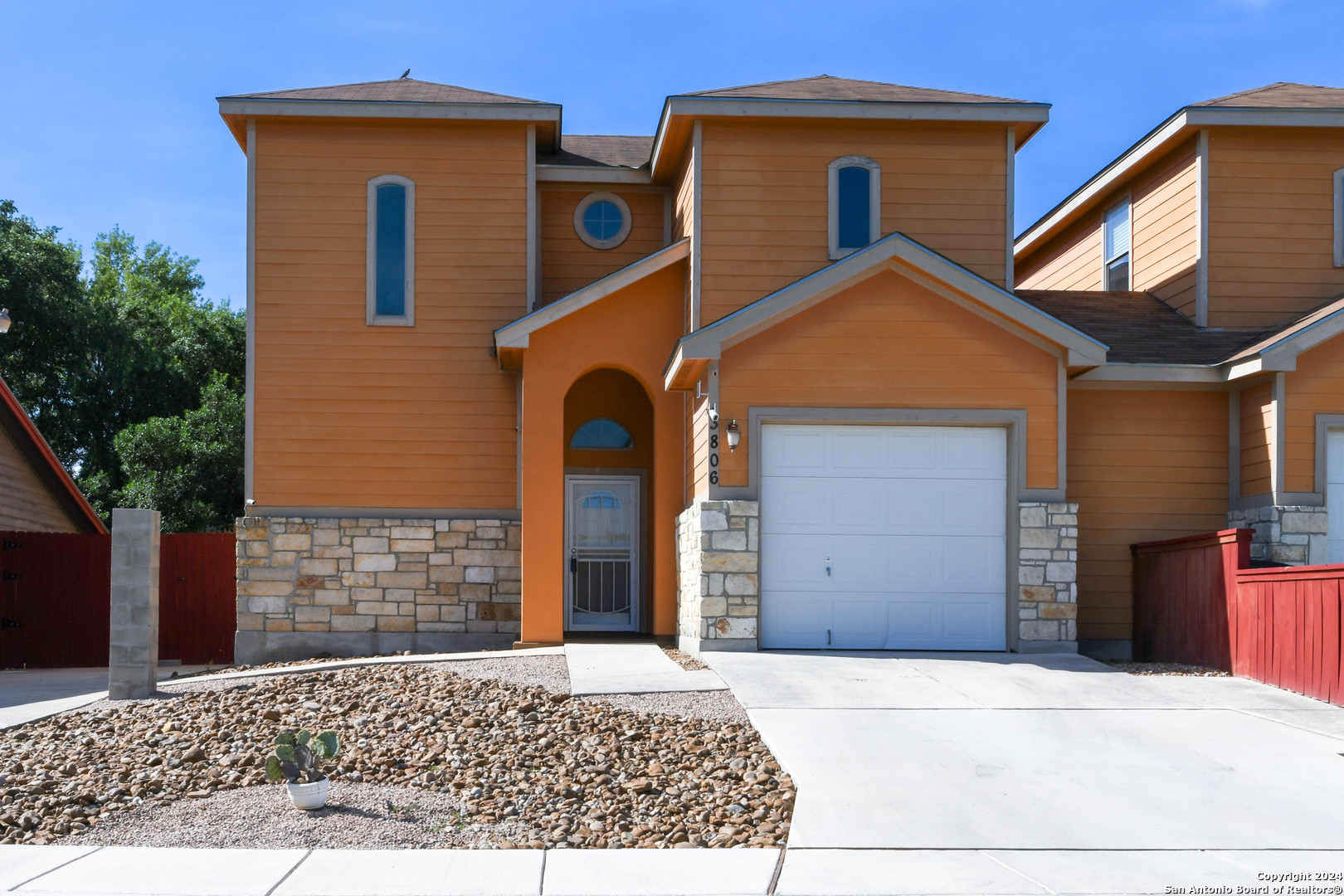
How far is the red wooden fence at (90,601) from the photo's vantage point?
16562mm

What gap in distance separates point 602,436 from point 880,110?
5.58m

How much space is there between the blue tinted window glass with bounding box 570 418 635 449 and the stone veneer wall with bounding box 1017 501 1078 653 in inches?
226

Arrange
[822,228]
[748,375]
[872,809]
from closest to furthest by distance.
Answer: [872,809]
[748,375]
[822,228]

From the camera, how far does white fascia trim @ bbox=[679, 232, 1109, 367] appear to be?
1241cm

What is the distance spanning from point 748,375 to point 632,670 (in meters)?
3.49

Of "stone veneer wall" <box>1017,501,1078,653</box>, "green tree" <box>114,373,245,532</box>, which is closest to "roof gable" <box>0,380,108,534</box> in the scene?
"green tree" <box>114,373,245,532</box>

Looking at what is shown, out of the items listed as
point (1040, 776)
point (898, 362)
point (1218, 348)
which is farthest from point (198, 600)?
point (1218, 348)

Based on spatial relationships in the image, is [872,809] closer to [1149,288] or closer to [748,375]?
[748,375]

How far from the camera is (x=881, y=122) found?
14773 millimetres

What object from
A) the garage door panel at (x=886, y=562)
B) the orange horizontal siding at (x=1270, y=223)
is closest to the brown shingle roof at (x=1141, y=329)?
the orange horizontal siding at (x=1270, y=223)

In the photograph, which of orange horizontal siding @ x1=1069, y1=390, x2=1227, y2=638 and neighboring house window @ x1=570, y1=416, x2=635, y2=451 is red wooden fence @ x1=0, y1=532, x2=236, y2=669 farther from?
orange horizontal siding @ x1=1069, y1=390, x2=1227, y2=638

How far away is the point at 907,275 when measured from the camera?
1273 centimetres

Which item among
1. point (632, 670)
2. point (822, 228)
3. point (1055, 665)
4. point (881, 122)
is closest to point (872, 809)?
point (632, 670)

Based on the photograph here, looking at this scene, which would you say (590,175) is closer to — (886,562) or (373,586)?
(373,586)
